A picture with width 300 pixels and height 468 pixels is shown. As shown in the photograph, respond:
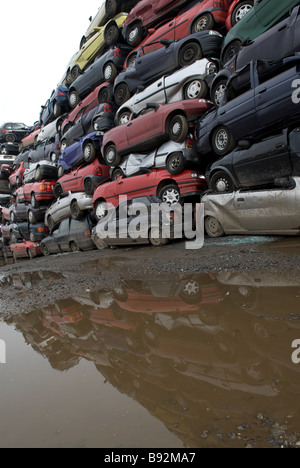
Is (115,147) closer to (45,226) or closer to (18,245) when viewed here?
(45,226)

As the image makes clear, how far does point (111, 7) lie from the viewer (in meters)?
12.1

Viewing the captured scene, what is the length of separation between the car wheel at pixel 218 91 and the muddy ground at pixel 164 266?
10.5 feet

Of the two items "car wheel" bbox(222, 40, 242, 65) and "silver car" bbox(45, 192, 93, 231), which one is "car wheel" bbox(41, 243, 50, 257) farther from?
"car wheel" bbox(222, 40, 242, 65)

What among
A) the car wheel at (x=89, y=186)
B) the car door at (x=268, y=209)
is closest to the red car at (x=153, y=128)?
the car wheel at (x=89, y=186)

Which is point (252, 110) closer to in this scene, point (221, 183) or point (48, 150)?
point (221, 183)

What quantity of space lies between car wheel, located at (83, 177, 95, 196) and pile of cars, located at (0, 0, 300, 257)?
3 centimetres

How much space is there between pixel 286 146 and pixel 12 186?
19.3 m

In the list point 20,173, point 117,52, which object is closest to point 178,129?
point 117,52

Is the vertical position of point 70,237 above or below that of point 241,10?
below

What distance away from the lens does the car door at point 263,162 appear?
490 centimetres

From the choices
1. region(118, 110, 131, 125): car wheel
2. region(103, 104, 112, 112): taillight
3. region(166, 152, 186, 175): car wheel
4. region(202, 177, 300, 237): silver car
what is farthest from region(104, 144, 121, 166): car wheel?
region(202, 177, 300, 237): silver car

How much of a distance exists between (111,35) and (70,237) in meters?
7.95

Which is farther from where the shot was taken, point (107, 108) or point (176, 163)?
point (107, 108)
